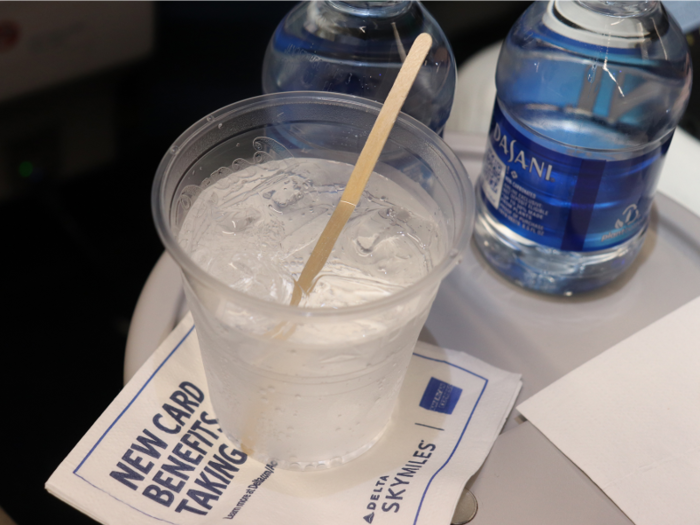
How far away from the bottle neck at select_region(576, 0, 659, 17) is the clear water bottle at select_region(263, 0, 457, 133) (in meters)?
0.16

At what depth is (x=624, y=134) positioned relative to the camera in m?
0.61

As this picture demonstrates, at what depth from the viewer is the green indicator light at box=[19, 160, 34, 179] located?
3.11 ft

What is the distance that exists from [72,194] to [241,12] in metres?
0.42

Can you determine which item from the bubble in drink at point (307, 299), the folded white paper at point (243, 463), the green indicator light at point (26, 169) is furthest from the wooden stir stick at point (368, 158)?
the green indicator light at point (26, 169)

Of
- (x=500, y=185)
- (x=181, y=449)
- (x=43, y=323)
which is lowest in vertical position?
(x=43, y=323)

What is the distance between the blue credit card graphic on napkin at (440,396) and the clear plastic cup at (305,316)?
5cm

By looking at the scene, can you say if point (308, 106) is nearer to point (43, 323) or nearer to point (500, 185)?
point (500, 185)

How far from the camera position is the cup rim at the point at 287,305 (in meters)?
0.38

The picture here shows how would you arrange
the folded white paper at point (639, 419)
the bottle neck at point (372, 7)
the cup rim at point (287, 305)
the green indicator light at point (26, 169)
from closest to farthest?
the cup rim at point (287, 305)
the folded white paper at point (639, 419)
the bottle neck at point (372, 7)
the green indicator light at point (26, 169)

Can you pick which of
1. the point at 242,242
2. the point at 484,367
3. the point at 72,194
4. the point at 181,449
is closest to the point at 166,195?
the point at 242,242

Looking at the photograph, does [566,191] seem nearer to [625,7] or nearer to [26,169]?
[625,7]

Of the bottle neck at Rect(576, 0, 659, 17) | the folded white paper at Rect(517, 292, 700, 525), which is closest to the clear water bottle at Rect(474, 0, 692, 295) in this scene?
the bottle neck at Rect(576, 0, 659, 17)

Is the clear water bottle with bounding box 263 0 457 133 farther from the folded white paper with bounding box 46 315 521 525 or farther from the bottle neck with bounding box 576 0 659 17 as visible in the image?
the folded white paper with bounding box 46 315 521 525

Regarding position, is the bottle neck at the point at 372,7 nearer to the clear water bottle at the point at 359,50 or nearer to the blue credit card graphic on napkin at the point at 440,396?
the clear water bottle at the point at 359,50
